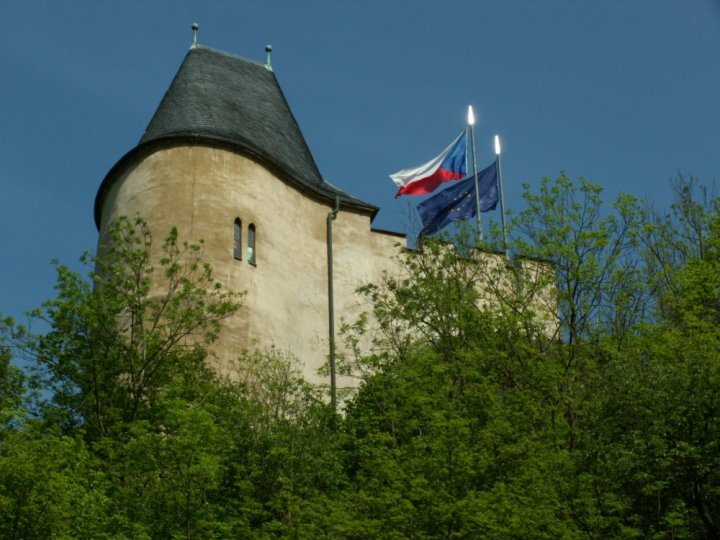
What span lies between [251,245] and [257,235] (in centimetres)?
34

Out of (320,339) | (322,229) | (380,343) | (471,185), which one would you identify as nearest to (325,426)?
(380,343)

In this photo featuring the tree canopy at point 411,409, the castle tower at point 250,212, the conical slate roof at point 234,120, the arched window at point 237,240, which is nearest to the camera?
the tree canopy at point 411,409

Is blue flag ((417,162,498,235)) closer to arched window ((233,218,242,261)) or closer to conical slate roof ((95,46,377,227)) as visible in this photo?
conical slate roof ((95,46,377,227))

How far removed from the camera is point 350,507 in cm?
2281

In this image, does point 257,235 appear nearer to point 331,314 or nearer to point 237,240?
point 237,240

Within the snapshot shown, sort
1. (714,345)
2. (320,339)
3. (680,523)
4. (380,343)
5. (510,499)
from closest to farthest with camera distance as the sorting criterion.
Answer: (680,523)
(510,499)
(714,345)
(380,343)
(320,339)

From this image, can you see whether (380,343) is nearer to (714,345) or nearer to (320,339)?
(320,339)

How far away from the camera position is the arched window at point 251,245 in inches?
1319

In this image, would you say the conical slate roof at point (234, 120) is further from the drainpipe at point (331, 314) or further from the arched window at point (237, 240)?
the arched window at point (237, 240)

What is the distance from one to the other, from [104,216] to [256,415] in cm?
1006

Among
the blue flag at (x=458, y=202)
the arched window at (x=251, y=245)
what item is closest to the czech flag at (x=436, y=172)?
the blue flag at (x=458, y=202)

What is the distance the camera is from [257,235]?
3403 centimetres

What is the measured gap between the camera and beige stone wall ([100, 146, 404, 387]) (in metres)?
32.8

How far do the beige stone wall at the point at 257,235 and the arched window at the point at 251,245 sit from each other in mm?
121
